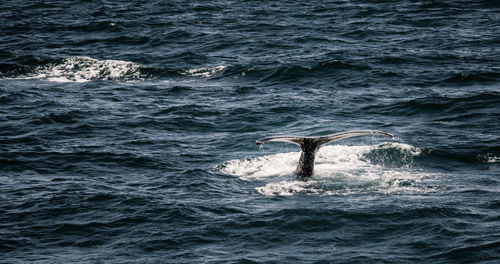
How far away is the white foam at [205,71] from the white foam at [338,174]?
36.9 ft

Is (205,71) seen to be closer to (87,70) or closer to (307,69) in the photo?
(307,69)

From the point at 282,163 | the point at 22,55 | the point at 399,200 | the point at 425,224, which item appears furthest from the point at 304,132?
the point at 22,55

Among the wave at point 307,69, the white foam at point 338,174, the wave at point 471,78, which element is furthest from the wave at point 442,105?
the wave at point 307,69

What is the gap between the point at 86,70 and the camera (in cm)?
3450

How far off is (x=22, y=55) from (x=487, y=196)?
88.2ft

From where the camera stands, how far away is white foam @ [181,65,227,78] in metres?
33.1

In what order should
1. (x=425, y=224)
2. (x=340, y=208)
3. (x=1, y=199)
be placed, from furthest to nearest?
(x=1, y=199) < (x=340, y=208) < (x=425, y=224)

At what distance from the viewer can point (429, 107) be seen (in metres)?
26.2

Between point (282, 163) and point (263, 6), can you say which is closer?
point (282, 163)

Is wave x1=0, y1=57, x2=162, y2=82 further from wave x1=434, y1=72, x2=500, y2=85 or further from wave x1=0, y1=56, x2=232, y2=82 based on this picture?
wave x1=434, y1=72, x2=500, y2=85

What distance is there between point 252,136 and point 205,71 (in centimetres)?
991

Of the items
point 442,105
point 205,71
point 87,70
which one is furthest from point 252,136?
point 87,70

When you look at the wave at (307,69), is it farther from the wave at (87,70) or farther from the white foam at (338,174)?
the white foam at (338,174)

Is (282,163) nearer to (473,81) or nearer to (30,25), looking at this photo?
(473,81)
